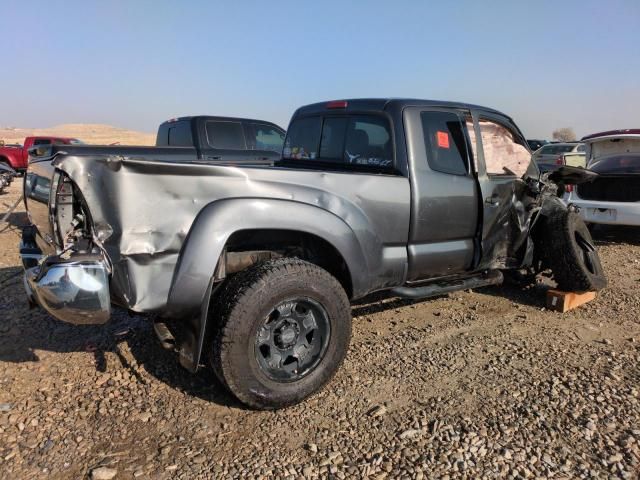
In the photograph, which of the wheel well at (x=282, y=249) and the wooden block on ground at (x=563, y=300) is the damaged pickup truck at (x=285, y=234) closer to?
the wheel well at (x=282, y=249)

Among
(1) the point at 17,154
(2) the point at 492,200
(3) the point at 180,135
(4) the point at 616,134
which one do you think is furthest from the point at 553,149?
(1) the point at 17,154

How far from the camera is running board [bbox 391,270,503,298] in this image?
148 inches

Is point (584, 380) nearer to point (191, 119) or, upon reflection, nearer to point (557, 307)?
point (557, 307)

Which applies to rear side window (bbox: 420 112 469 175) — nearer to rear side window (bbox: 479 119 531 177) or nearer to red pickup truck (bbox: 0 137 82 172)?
rear side window (bbox: 479 119 531 177)

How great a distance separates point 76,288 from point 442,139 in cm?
290

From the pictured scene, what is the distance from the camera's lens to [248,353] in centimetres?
285

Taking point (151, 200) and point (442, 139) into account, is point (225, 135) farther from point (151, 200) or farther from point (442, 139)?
point (151, 200)

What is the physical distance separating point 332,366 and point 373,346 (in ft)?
2.73

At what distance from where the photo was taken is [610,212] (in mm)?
7227

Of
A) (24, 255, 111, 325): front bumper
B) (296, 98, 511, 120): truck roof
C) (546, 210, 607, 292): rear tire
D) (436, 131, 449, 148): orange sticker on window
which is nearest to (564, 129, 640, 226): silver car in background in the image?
(546, 210, 607, 292): rear tire

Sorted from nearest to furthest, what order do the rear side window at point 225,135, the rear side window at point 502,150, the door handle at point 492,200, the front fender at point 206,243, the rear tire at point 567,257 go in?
the front fender at point 206,243
the door handle at point 492,200
the rear side window at point 502,150
the rear tire at point 567,257
the rear side window at point 225,135

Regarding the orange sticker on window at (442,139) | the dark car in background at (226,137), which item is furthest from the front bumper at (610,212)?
the dark car in background at (226,137)

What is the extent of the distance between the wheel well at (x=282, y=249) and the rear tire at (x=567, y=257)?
2491 millimetres

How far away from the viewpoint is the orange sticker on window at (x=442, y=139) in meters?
3.99
